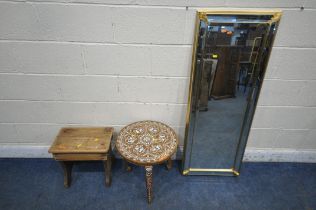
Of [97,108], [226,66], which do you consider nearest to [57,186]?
[97,108]

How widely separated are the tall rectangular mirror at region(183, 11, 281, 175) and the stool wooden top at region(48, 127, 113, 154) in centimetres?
69

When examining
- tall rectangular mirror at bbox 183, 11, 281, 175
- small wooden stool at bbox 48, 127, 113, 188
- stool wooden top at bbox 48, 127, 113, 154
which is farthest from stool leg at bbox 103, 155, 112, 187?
tall rectangular mirror at bbox 183, 11, 281, 175

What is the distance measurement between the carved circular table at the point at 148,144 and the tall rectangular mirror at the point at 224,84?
0.23m

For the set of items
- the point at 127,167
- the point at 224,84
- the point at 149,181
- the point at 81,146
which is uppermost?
the point at 224,84

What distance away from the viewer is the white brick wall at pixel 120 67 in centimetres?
138

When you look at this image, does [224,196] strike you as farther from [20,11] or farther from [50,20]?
[20,11]

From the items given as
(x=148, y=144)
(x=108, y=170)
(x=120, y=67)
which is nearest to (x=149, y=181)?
(x=148, y=144)

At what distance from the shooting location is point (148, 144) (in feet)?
5.19

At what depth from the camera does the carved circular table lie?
4.85ft

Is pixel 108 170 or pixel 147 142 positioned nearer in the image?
pixel 147 142

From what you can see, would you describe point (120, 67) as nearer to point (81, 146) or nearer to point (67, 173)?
point (81, 146)

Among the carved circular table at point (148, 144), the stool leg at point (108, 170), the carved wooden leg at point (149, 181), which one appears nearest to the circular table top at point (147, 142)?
the carved circular table at point (148, 144)

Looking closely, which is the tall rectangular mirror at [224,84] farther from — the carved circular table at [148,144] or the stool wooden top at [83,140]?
the stool wooden top at [83,140]

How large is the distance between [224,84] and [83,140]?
121 cm
